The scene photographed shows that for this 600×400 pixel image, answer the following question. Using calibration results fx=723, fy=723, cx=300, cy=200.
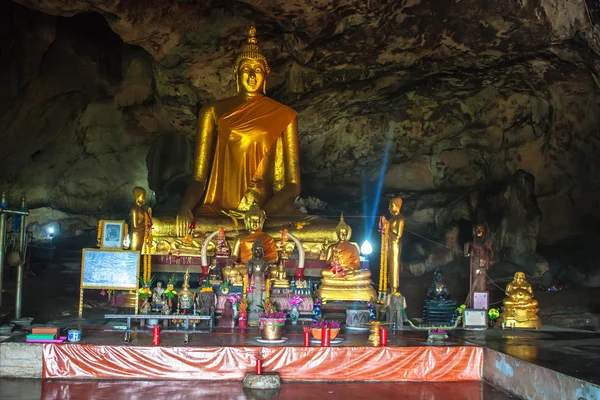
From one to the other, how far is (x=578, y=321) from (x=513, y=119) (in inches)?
165

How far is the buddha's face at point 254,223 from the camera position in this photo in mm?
8375

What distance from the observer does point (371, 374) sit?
6121mm

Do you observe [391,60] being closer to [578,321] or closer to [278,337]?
Result: [578,321]

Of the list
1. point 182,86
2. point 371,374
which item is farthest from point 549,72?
point 371,374

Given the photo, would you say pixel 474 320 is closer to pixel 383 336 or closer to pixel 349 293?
pixel 349 293

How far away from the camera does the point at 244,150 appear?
33.7ft

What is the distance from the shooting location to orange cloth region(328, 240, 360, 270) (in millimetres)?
8211

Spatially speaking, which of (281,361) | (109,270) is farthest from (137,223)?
(281,361)

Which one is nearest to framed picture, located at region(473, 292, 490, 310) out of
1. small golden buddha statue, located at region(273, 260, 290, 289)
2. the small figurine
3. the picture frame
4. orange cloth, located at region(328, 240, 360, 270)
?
the small figurine

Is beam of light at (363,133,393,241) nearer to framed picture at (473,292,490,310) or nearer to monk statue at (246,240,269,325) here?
framed picture at (473,292,490,310)

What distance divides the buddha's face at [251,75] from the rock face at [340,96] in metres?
0.63

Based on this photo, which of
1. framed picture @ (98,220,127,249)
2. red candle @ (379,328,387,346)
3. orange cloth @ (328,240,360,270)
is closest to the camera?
red candle @ (379,328,387,346)

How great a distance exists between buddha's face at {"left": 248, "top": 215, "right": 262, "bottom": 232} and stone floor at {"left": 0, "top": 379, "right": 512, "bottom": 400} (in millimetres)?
2772

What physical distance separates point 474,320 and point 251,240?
2682mm
